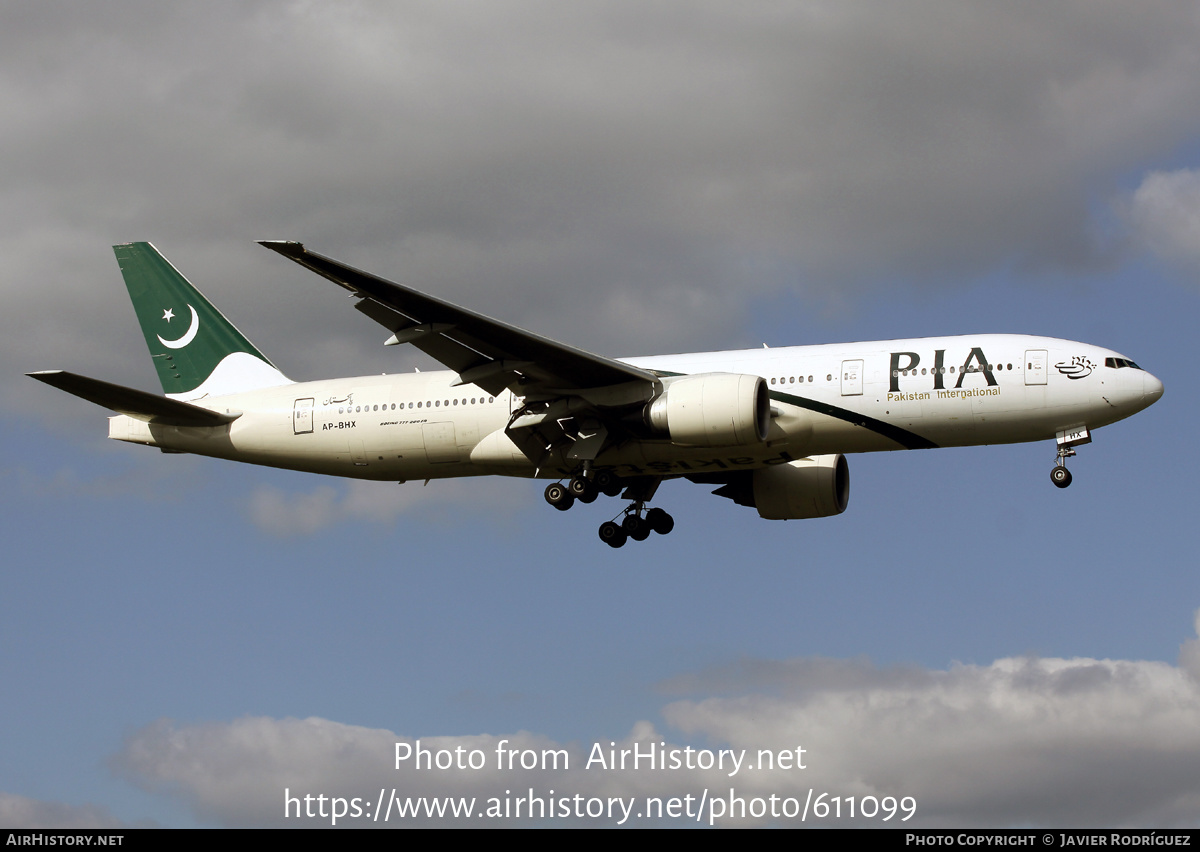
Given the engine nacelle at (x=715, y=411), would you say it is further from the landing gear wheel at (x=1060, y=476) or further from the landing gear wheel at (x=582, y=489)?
the landing gear wheel at (x=1060, y=476)

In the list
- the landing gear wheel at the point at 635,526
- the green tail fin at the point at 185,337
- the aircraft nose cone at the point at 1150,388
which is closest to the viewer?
the aircraft nose cone at the point at 1150,388

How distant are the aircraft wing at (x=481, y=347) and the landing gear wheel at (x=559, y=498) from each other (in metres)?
2.77

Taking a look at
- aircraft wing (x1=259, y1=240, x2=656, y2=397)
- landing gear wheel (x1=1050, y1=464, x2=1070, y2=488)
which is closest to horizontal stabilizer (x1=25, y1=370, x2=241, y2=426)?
aircraft wing (x1=259, y1=240, x2=656, y2=397)

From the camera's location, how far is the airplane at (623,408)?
3244 centimetres

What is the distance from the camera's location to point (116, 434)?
1529 inches

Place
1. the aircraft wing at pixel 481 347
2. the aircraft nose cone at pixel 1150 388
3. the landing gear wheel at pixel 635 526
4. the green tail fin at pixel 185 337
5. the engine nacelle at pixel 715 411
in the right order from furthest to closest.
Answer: the green tail fin at pixel 185 337 → the landing gear wheel at pixel 635 526 → the aircraft nose cone at pixel 1150 388 → the engine nacelle at pixel 715 411 → the aircraft wing at pixel 481 347

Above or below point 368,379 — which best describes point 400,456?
below

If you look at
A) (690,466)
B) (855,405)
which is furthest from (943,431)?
(690,466)

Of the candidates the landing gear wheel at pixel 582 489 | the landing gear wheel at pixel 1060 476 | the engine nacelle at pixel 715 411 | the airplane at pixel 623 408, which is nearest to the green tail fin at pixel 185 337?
the airplane at pixel 623 408

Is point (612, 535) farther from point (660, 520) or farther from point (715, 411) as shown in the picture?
point (715, 411)

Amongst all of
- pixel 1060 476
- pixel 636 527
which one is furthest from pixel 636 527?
pixel 1060 476

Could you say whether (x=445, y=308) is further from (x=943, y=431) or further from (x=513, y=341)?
(x=943, y=431)

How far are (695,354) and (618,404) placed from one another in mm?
2906

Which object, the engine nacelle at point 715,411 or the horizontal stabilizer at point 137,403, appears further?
the horizontal stabilizer at point 137,403
